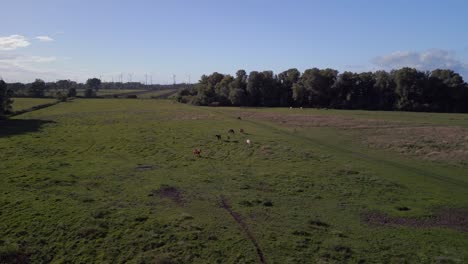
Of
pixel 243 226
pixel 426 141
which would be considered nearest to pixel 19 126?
pixel 243 226

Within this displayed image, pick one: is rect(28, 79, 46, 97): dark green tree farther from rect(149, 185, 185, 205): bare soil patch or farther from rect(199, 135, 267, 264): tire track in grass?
rect(199, 135, 267, 264): tire track in grass

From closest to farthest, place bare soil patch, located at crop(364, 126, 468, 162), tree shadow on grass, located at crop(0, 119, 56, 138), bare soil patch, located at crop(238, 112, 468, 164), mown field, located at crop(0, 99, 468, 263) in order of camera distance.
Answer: mown field, located at crop(0, 99, 468, 263) → bare soil patch, located at crop(364, 126, 468, 162) → bare soil patch, located at crop(238, 112, 468, 164) → tree shadow on grass, located at crop(0, 119, 56, 138)

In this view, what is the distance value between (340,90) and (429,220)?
105 metres

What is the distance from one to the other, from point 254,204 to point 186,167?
1300cm

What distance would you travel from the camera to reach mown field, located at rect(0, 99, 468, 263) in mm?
19938

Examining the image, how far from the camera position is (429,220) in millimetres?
24031

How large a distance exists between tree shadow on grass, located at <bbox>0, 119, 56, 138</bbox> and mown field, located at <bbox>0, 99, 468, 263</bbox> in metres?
10.3

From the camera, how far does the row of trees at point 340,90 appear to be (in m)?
111

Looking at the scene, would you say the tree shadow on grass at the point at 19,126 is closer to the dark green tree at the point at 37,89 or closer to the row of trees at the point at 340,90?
the row of trees at the point at 340,90

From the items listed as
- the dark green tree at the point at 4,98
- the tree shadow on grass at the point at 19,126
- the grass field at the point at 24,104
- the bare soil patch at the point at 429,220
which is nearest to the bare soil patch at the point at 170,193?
the bare soil patch at the point at 429,220

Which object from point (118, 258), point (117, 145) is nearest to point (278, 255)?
point (118, 258)

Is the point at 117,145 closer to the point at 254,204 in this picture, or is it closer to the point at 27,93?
the point at 254,204

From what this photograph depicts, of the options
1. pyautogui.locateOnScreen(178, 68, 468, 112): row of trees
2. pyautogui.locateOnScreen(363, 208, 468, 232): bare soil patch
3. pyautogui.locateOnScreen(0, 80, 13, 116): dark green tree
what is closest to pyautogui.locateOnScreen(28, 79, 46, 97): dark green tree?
pyautogui.locateOnScreen(178, 68, 468, 112): row of trees

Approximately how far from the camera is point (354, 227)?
2284cm
